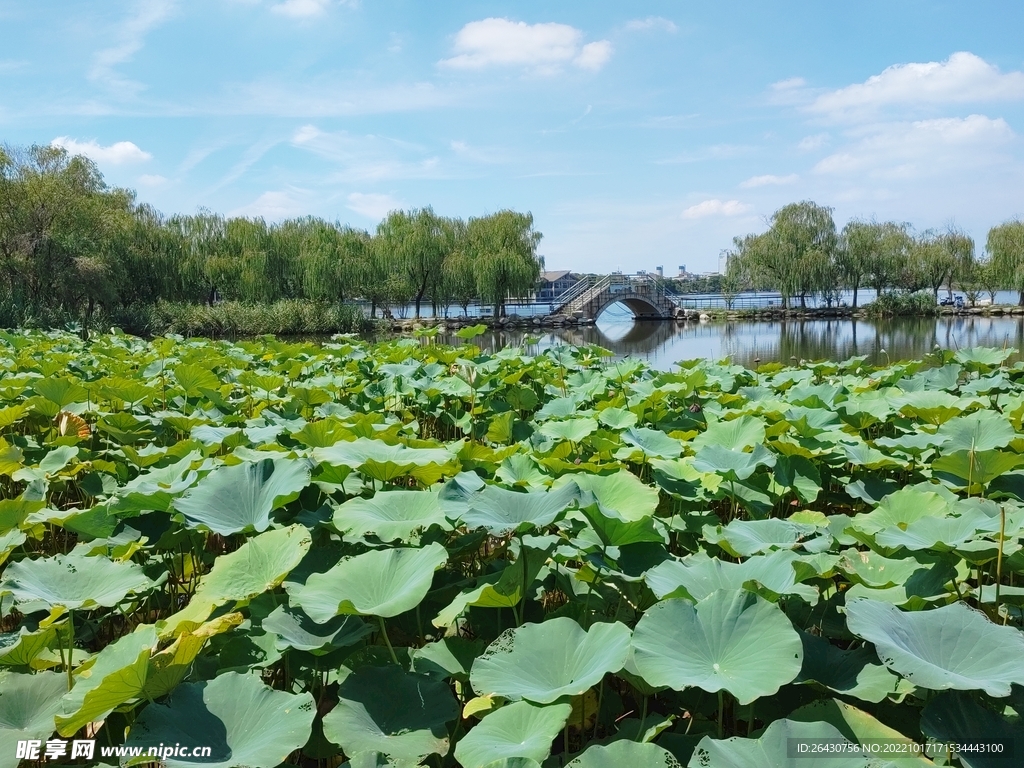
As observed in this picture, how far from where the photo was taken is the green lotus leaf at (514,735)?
81 cm

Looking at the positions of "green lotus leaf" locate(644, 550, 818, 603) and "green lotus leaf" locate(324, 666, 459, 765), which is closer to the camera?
"green lotus leaf" locate(324, 666, 459, 765)

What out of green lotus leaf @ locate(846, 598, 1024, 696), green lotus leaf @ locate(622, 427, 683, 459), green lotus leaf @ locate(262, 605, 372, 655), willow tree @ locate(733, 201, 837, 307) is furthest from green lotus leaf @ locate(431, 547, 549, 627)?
willow tree @ locate(733, 201, 837, 307)

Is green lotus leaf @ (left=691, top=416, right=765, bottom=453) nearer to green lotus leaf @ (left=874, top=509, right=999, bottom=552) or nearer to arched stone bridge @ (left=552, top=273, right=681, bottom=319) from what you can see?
green lotus leaf @ (left=874, top=509, right=999, bottom=552)

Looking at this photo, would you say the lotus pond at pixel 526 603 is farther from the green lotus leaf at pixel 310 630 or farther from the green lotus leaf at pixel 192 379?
the green lotus leaf at pixel 192 379

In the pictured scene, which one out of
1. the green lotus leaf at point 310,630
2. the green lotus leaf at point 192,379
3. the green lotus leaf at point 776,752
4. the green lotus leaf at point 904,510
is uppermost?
the green lotus leaf at point 192,379

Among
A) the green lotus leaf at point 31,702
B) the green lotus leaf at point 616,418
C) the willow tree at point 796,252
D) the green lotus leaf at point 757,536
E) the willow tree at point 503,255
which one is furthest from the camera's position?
the willow tree at point 796,252

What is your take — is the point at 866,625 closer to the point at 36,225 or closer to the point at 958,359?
the point at 958,359

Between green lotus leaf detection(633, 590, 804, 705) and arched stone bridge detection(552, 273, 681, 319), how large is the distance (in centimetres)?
2984

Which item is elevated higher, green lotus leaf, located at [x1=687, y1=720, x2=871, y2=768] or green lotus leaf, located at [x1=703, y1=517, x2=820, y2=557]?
green lotus leaf, located at [x1=703, y1=517, x2=820, y2=557]

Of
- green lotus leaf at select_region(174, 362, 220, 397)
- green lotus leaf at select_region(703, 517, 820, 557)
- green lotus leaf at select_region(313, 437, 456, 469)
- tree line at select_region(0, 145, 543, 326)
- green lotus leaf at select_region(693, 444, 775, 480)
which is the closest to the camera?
green lotus leaf at select_region(703, 517, 820, 557)

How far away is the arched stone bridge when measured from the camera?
103 ft

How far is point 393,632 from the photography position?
4.40 ft

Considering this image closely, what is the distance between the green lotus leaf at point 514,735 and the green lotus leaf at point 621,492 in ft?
1.68

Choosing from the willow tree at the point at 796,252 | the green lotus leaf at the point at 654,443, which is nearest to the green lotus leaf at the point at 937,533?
Answer: the green lotus leaf at the point at 654,443
